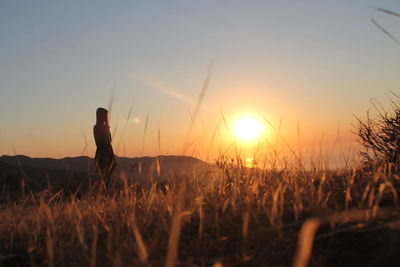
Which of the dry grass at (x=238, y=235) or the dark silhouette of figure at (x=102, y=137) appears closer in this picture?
the dry grass at (x=238, y=235)

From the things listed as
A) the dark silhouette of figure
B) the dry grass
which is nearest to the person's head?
the dark silhouette of figure

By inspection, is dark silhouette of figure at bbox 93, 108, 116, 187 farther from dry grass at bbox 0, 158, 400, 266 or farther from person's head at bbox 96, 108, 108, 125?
dry grass at bbox 0, 158, 400, 266

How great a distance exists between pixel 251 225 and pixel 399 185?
122 cm

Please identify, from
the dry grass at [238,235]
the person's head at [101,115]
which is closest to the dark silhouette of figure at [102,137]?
the person's head at [101,115]

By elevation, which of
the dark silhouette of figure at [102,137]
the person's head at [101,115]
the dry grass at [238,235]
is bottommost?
the dry grass at [238,235]

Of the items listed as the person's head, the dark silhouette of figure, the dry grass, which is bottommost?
the dry grass

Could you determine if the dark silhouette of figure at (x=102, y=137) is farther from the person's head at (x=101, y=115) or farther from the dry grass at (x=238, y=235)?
the dry grass at (x=238, y=235)

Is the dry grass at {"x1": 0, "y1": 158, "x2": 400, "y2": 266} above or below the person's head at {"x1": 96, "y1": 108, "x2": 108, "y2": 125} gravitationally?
below

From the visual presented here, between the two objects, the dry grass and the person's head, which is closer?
the dry grass

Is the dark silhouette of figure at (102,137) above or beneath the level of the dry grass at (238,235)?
above

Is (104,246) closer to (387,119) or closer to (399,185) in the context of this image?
(399,185)

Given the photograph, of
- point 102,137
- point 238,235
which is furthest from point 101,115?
point 238,235

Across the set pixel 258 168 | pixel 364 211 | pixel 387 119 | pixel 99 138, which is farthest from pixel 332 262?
pixel 99 138

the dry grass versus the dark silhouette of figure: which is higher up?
the dark silhouette of figure
